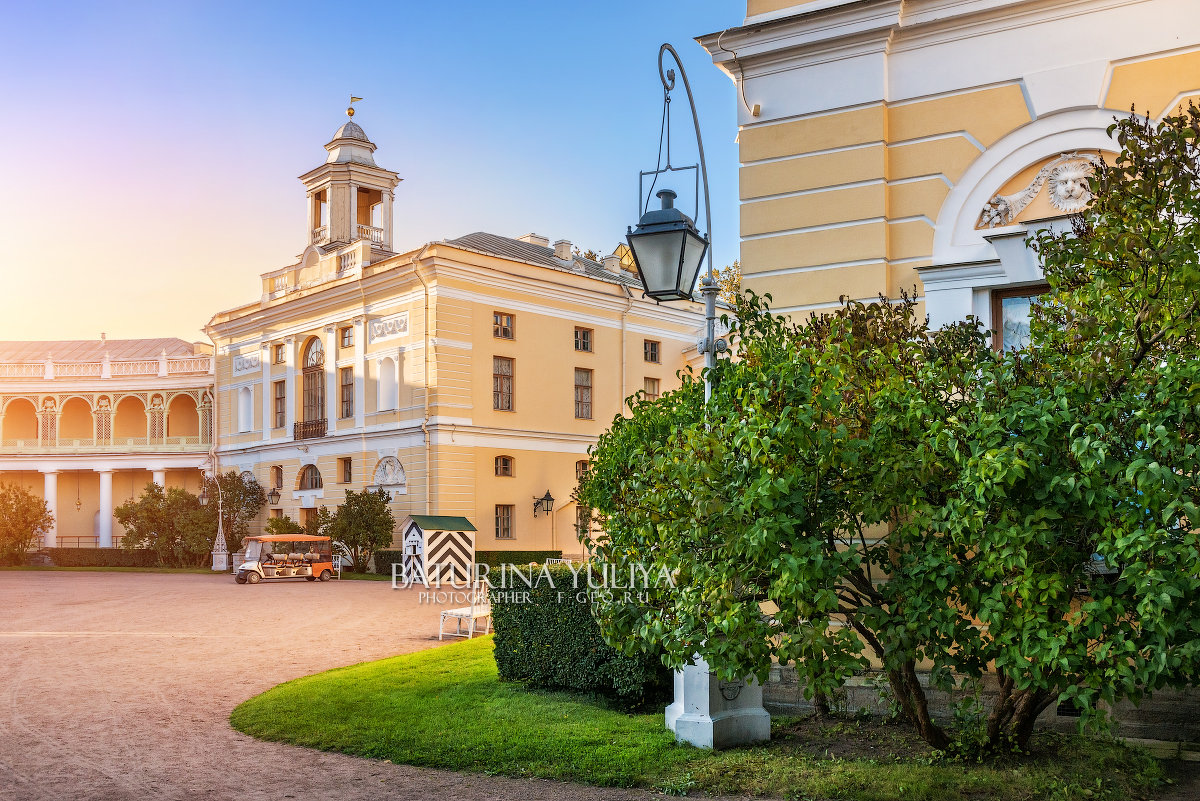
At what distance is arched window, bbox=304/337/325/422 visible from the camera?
37.6 metres

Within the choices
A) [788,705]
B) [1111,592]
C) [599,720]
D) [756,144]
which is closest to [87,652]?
[599,720]

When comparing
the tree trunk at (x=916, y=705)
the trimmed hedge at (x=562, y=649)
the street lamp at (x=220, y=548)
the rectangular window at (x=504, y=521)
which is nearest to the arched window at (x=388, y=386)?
the rectangular window at (x=504, y=521)

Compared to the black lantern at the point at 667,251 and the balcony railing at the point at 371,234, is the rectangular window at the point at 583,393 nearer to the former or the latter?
the balcony railing at the point at 371,234

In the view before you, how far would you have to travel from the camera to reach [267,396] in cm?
4047

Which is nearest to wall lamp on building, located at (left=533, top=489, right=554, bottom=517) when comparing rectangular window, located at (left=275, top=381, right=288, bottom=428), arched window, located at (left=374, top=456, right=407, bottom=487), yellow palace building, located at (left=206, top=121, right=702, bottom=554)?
yellow palace building, located at (left=206, top=121, right=702, bottom=554)

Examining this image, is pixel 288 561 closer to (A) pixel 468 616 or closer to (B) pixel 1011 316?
(A) pixel 468 616

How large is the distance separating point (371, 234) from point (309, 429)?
7.96 m

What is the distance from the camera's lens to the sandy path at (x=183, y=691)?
7.13 meters

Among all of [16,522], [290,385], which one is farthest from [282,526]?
[16,522]

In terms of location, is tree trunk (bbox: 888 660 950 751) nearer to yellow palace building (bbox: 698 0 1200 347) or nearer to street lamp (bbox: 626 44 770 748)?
street lamp (bbox: 626 44 770 748)

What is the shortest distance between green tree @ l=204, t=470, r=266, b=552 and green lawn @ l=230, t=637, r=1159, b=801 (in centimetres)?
2949

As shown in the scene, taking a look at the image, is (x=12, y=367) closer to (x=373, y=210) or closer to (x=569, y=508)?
(x=373, y=210)

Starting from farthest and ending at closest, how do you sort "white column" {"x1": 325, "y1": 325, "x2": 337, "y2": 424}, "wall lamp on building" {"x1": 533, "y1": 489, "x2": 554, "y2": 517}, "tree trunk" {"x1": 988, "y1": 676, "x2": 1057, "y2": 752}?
"white column" {"x1": 325, "y1": 325, "x2": 337, "y2": 424}
"wall lamp on building" {"x1": 533, "y1": 489, "x2": 554, "y2": 517}
"tree trunk" {"x1": 988, "y1": 676, "x2": 1057, "y2": 752}

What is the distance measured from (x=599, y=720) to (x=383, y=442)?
86.0ft
